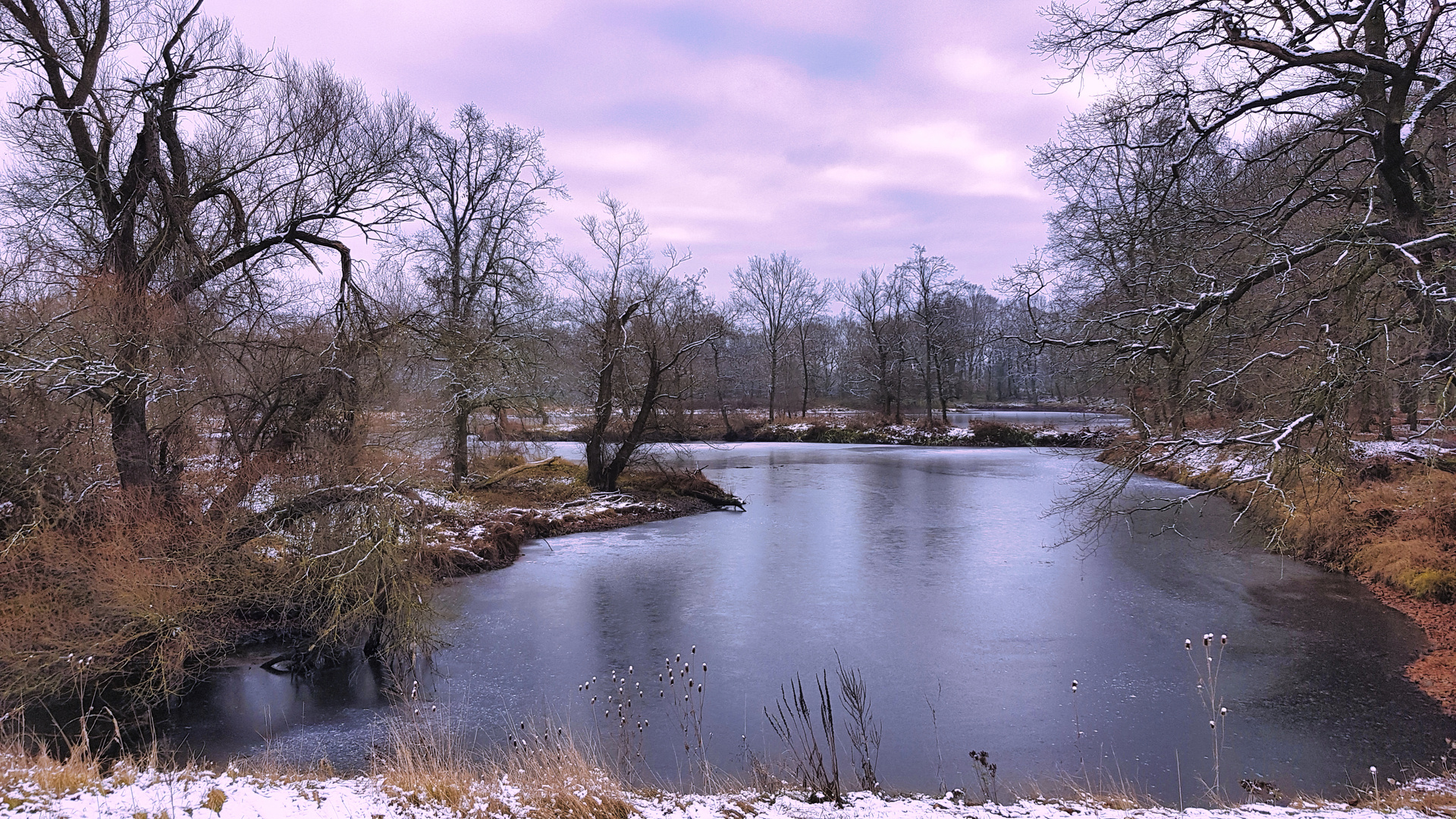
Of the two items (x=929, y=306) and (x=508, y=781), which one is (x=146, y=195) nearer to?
(x=508, y=781)

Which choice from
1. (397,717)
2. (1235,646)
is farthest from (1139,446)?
(397,717)

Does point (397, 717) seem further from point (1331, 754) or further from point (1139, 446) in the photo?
point (1331, 754)

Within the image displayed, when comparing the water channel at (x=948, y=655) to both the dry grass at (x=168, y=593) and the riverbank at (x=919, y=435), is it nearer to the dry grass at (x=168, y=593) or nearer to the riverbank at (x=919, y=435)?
the dry grass at (x=168, y=593)

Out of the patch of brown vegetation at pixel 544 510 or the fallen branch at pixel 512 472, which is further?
the fallen branch at pixel 512 472

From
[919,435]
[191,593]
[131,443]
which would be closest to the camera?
[191,593]

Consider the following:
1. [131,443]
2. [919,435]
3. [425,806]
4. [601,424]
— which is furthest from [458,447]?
[919,435]

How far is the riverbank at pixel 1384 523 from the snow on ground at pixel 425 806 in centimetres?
343

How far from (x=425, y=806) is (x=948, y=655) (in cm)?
633

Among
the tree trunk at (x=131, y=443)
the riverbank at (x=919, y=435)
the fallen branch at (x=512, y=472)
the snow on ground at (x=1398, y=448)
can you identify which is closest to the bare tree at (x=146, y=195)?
the tree trunk at (x=131, y=443)

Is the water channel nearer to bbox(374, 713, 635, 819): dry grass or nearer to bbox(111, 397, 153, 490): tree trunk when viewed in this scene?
bbox(374, 713, 635, 819): dry grass

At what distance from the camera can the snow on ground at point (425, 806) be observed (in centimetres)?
448

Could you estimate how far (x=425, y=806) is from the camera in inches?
187

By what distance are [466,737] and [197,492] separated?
18.6ft

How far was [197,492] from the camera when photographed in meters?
10.1
